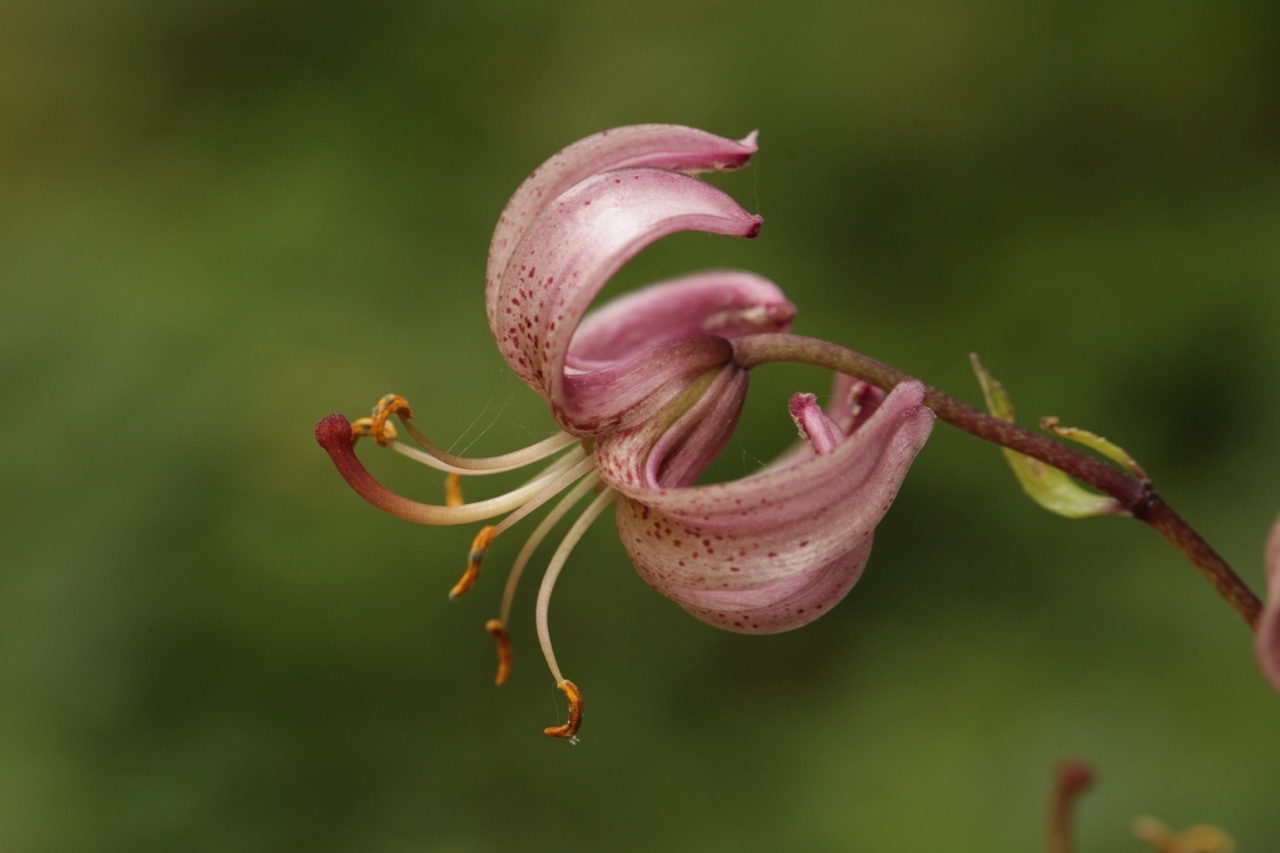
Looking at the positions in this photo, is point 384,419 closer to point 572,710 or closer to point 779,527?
point 572,710

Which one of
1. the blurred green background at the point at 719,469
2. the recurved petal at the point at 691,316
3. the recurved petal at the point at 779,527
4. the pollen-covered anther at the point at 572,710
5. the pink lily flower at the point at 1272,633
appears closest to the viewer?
the pink lily flower at the point at 1272,633

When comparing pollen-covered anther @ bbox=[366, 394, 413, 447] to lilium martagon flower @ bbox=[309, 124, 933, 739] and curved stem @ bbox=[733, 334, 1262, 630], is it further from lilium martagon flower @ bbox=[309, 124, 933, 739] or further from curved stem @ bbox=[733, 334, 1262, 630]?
curved stem @ bbox=[733, 334, 1262, 630]


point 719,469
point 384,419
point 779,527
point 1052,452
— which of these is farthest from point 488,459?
point 719,469

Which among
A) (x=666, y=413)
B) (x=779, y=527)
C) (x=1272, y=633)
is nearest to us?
(x=1272, y=633)

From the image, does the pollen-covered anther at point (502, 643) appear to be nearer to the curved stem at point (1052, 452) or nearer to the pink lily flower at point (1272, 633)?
the curved stem at point (1052, 452)

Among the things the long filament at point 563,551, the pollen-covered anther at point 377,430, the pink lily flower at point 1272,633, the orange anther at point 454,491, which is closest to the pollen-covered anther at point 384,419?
the pollen-covered anther at point 377,430

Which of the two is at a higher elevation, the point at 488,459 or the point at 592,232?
the point at 592,232

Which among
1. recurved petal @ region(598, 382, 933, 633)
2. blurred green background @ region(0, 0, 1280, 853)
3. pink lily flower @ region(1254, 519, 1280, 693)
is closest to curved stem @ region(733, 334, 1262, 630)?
recurved petal @ region(598, 382, 933, 633)
